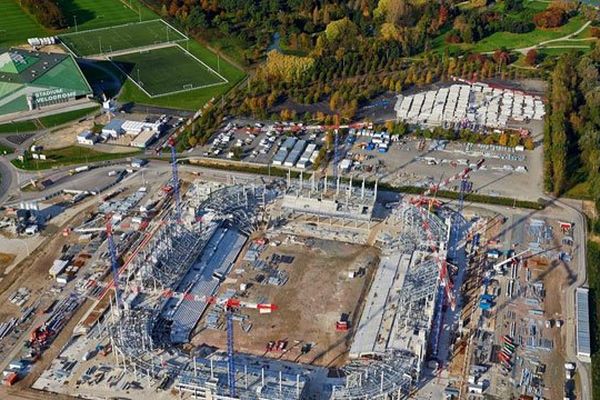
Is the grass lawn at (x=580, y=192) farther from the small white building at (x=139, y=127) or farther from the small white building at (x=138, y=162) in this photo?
the small white building at (x=139, y=127)

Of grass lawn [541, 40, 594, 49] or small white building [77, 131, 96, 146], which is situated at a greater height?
grass lawn [541, 40, 594, 49]

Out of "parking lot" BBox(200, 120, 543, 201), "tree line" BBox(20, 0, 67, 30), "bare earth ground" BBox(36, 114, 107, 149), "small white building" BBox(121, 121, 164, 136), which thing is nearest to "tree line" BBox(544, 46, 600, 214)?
"parking lot" BBox(200, 120, 543, 201)

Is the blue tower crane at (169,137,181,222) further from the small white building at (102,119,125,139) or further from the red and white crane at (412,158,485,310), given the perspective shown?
the red and white crane at (412,158,485,310)

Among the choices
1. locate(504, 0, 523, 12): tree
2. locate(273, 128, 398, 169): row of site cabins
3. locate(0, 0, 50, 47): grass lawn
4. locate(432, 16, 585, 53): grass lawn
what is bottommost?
locate(273, 128, 398, 169): row of site cabins

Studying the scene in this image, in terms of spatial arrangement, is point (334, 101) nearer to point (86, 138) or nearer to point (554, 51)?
point (86, 138)

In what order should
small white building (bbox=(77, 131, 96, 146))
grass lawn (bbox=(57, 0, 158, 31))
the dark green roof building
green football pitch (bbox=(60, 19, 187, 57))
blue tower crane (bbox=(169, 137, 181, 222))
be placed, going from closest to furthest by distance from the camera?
blue tower crane (bbox=(169, 137, 181, 222)), small white building (bbox=(77, 131, 96, 146)), the dark green roof building, green football pitch (bbox=(60, 19, 187, 57)), grass lawn (bbox=(57, 0, 158, 31))

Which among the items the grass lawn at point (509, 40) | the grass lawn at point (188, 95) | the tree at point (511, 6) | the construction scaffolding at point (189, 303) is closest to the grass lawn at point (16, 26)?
the grass lawn at point (188, 95)

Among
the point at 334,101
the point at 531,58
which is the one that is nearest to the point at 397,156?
the point at 334,101
